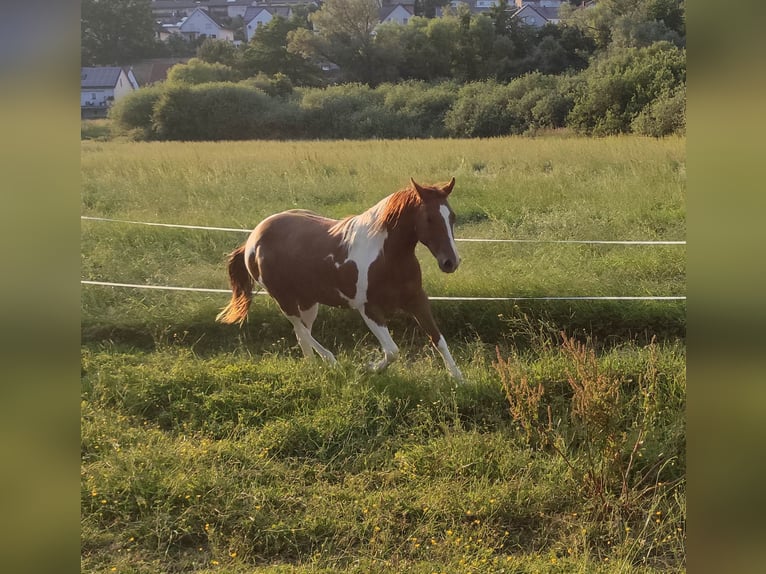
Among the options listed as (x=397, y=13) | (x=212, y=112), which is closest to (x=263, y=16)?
(x=212, y=112)

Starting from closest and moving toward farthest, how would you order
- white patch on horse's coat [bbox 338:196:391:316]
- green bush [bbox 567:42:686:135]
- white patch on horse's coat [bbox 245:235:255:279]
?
white patch on horse's coat [bbox 338:196:391:316], green bush [bbox 567:42:686:135], white patch on horse's coat [bbox 245:235:255:279]

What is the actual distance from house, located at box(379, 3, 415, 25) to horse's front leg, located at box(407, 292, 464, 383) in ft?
5.47

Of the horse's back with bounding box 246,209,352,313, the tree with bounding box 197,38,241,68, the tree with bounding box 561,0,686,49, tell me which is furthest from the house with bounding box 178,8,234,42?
the tree with bounding box 561,0,686,49

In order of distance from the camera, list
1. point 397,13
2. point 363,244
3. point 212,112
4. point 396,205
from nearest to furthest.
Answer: point 396,205, point 363,244, point 397,13, point 212,112

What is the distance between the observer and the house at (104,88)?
4074 millimetres

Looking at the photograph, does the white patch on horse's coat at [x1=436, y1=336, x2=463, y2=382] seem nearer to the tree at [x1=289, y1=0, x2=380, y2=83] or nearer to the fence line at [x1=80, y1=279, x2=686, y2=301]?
the fence line at [x1=80, y1=279, x2=686, y2=301]

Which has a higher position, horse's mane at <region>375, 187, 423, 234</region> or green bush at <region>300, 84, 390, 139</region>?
green bush at <region>300, 84, 390, 139</region>

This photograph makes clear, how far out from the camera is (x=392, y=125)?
4.18 m

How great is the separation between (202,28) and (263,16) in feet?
1.25

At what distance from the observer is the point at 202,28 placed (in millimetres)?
4145

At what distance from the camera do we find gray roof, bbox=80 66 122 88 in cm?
409

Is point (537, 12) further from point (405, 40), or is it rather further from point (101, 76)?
point (101, 76)
